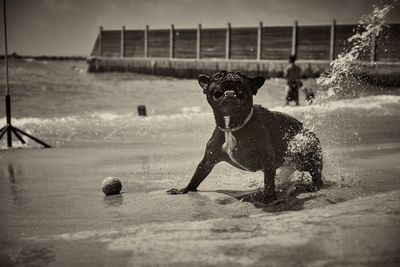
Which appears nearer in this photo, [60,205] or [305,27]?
[60,205]

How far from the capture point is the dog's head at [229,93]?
395cm

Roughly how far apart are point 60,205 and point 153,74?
40.6 meters

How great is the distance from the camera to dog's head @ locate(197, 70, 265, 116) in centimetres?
395

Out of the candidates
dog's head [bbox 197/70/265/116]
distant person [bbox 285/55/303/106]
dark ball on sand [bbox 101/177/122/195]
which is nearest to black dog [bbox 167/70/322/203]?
dog's head [bbox 197/70/265/116]

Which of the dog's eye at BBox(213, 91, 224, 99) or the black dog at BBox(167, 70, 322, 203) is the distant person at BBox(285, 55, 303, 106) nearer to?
the black dog at BBox(167, 70, 322, 203)

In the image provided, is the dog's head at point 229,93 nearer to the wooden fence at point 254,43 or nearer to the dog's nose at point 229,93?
the dog's nose at point 229,93

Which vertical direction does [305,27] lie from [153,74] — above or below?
above

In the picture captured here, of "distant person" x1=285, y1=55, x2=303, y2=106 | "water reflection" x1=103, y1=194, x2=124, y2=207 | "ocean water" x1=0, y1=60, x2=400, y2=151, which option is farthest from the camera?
"distant person" x1=285, y1=55, x2=303, y2=106

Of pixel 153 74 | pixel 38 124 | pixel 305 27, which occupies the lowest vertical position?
pixel 38 124

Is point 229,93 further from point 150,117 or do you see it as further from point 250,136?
point 150,117

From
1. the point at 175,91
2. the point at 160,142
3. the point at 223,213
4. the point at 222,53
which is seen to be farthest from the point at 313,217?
the point at 222,53

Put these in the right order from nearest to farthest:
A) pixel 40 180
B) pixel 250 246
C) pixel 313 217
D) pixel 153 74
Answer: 1. pixel 250 246
2. pixel 313 217
3. pixel 40 180
4. pixel 153 74

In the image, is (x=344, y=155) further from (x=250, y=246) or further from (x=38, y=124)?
(x=38, y=124)

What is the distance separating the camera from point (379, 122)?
38.4 ft
